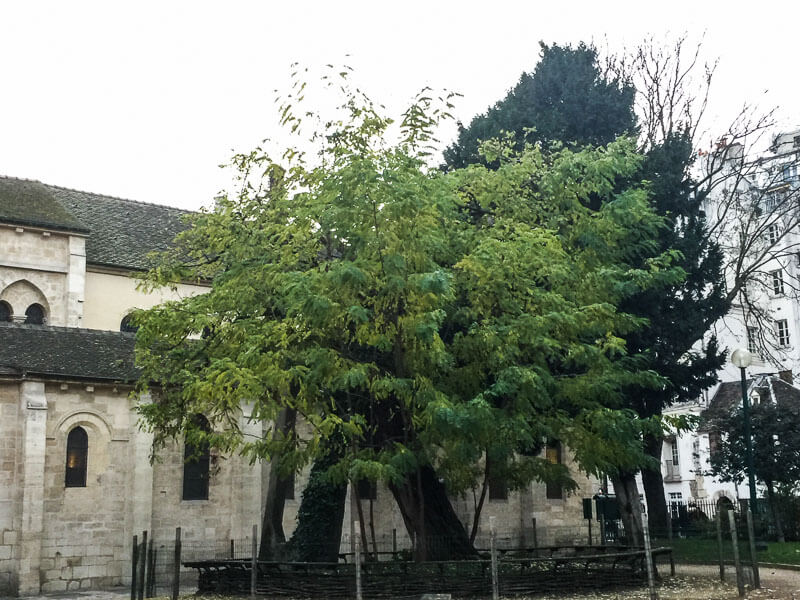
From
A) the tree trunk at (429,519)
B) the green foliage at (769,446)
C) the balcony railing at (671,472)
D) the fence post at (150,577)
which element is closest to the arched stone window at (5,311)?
the fence post at (150,577)

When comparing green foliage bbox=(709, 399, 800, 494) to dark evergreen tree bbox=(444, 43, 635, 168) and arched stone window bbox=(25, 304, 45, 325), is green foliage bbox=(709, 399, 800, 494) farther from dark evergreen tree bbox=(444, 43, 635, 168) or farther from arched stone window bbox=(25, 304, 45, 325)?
arched stone window bbox=(25, 304, 45, 325)

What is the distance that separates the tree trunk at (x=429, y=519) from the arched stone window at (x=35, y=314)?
1662 centimetres

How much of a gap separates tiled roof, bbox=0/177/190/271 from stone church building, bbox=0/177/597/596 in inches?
3.0

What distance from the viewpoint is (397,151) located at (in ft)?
64.4

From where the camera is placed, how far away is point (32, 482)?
25.2 metres

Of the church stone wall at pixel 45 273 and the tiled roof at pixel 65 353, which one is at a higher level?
the church stone wall at pixel 45 273

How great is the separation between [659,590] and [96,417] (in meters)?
16.2

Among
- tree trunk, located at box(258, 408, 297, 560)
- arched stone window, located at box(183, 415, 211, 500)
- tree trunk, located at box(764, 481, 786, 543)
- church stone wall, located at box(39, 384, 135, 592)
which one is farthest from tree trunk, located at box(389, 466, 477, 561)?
tree trunk, located at box(764, 481, 786, 543)

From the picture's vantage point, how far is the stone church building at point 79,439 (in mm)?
25391

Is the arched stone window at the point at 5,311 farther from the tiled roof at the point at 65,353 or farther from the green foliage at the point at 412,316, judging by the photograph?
the green foliage at the point at 412,316

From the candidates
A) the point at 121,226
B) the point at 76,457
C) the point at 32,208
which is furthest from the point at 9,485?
the point at 121,226

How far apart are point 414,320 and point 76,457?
512 inches

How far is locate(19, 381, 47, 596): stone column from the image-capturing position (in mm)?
24734

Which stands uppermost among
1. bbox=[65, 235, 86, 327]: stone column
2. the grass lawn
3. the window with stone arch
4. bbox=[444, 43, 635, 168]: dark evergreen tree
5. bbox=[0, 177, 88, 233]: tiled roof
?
bbox=[444, 43, 635, 168]: dark evergreen tree
